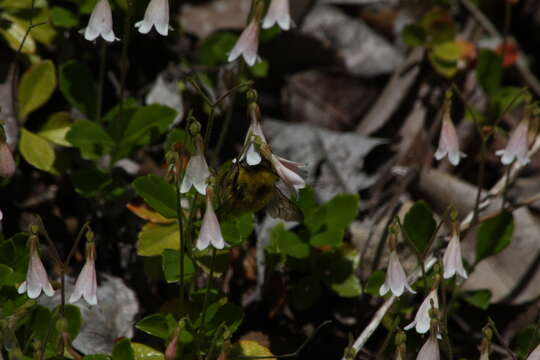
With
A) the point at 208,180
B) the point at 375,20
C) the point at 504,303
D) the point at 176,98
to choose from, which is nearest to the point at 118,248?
the point at 176,98

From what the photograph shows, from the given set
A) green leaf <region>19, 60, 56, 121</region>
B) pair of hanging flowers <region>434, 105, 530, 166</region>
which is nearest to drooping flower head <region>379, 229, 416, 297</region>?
pair of hanging flowers <region>434, 105, 530, 166</region>

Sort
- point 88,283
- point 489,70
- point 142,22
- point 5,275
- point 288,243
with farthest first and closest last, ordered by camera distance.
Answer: point 489,70 → point 288,243 → point 142,22 → point 5,275 → point 88,283

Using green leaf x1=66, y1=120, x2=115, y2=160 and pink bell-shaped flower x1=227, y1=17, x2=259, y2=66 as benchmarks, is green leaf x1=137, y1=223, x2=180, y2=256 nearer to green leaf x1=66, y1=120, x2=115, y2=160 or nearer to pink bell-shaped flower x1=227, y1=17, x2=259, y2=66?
green leaf x1=66, y1=120, x2=115, y2=160

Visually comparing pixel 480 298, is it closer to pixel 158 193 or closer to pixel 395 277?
pixel 395 277

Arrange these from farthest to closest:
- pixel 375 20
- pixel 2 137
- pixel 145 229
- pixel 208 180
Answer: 1. pixel 375 20
2. pixel 145 229
3. pixel 2 137
4. pixel 208 180

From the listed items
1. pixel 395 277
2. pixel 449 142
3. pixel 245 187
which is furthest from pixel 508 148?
pixel 245 187

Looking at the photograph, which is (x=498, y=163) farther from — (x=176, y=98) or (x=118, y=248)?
(x=118, y=248)

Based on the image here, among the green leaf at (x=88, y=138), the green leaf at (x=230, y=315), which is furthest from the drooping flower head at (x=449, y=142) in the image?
the green leaf at (x=88, y=138)
